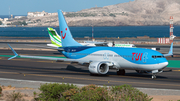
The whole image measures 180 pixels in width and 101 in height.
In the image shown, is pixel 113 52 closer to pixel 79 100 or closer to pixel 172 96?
pixel 172 96

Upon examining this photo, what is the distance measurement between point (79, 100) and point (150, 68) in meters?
19.4

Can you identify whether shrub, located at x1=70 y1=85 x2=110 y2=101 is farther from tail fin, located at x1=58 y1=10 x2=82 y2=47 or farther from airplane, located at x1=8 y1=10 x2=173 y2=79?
tail fin, located at x1=58 y1=10 x2=82 y2=47

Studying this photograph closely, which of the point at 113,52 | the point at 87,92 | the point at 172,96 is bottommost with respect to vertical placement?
the point at 172,96

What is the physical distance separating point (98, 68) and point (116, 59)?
9.09 feet

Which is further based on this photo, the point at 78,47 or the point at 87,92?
the point at 78,47

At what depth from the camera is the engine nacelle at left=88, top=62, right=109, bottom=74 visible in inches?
1433

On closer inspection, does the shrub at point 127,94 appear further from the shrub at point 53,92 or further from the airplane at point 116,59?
the airplane at point 116,59

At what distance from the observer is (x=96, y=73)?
36.6 metres

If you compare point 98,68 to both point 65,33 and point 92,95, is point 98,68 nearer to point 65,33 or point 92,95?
point 65,33

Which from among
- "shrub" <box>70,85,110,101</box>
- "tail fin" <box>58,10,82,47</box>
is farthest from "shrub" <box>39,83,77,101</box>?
"tail fin" <box>58,10,82,47</box>

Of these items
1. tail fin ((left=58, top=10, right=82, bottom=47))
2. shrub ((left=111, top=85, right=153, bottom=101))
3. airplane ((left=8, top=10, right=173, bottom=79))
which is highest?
tail fin ((left=58, top=10, right=82, bottom=47))

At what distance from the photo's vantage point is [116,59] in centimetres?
3706

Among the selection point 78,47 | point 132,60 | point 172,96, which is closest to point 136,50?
point 132,60

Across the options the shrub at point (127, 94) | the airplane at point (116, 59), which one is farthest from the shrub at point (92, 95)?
the airplane at point (116, 59)
